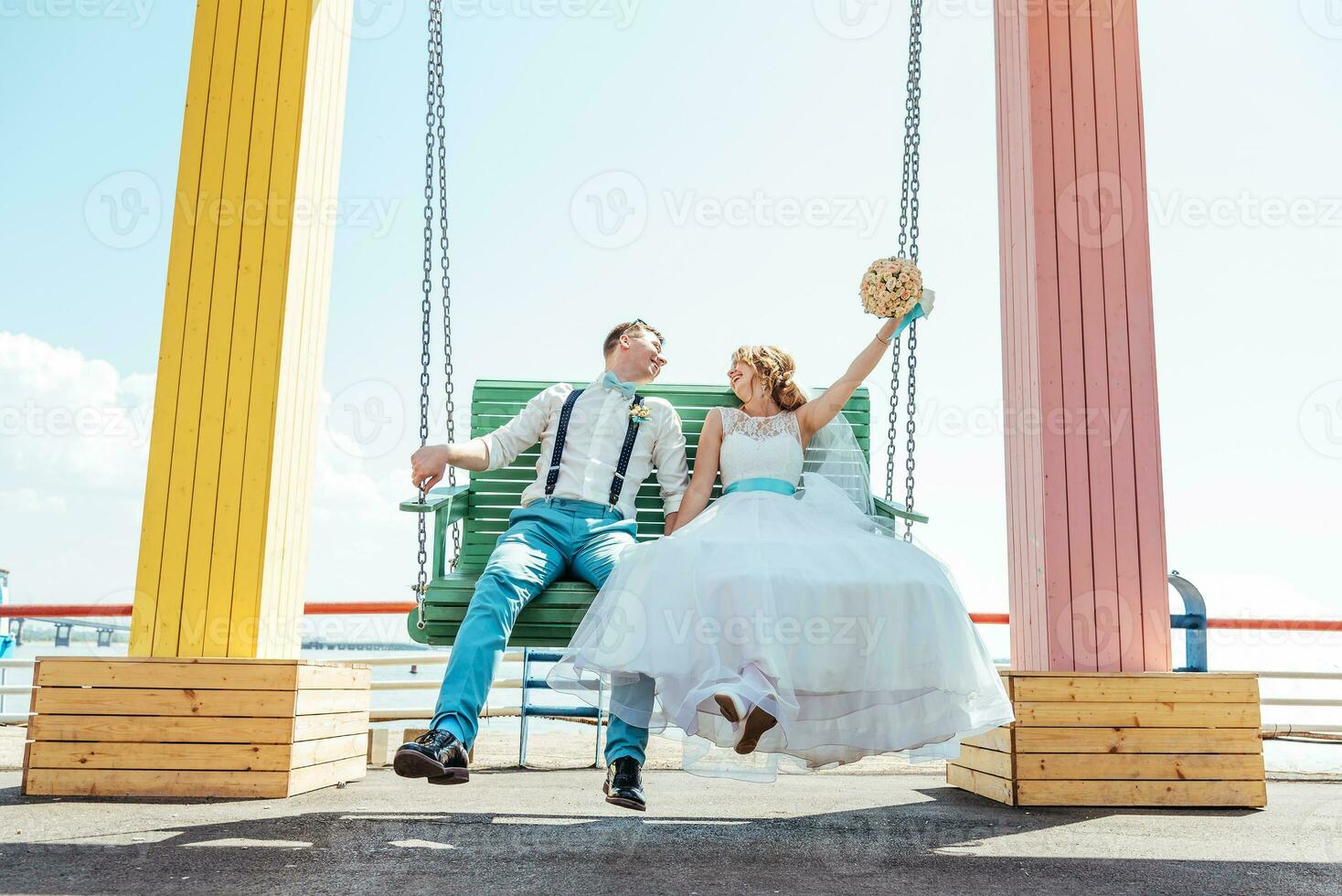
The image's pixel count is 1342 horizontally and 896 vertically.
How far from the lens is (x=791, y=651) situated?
7.72ft

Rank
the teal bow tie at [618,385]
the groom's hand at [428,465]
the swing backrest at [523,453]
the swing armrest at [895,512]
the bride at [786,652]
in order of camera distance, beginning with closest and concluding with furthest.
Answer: the bride at [786,652] < the groom's hand at [428,465] < the swing armrest at [895,512] < the teal bow tie at [618,385] < the swing backrest at [523,453]

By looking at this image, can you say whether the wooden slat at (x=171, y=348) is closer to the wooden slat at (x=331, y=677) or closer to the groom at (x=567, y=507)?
the wooden slat at (x=331, y=677)

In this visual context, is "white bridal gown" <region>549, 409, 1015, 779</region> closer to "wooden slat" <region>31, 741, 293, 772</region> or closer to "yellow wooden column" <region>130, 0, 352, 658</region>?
"wooden slat" <region>31, 741, 293, 772</region>

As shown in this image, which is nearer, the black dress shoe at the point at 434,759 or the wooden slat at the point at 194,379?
the black dress shoe at the point at 434,759

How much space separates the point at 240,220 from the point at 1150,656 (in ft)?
11.0

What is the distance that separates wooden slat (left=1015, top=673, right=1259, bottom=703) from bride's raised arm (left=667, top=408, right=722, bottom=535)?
3.79 ft

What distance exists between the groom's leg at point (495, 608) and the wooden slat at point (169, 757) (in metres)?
0.95

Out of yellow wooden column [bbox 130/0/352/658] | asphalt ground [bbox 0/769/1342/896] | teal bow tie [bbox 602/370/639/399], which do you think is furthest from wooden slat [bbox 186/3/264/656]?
teal bow tie [bbox 602/370/639/399]

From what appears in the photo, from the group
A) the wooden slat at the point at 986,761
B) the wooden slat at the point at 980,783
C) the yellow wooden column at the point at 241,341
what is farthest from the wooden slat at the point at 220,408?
the wooden slat at the point at 980,783

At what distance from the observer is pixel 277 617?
338cm

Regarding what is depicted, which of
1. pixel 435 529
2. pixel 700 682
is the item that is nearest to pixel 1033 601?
pixel 700 682

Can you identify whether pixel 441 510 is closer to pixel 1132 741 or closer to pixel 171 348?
pixel 171 348

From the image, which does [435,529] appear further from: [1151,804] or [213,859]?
[1151,804]

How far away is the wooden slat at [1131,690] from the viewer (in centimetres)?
326
